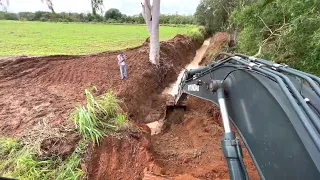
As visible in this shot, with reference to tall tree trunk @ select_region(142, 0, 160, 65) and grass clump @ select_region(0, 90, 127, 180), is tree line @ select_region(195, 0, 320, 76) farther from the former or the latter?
grass clump @ select_region(0, 90, 127, 180)

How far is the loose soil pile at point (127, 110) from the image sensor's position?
425 cm

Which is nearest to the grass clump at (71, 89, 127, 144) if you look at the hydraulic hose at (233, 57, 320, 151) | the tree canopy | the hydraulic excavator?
the hydraulic excavator

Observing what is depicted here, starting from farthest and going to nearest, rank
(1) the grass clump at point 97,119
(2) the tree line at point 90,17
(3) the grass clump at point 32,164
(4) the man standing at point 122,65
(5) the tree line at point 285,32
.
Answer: (2) the tree line at point 90,17, (4) the man standing at point 122,65, (5) the tree line at point 285,32, (1) the grass clump at point 97,119, (3) the grass clump at point 32,164

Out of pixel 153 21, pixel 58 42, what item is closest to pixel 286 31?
pixel 153 21

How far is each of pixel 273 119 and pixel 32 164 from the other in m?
3.43

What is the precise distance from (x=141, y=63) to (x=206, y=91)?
696 cm

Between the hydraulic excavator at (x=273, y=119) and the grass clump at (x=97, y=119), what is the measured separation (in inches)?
90.7

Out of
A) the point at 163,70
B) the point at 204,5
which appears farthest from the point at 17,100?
the point at 204,5

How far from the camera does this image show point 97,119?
4.79m

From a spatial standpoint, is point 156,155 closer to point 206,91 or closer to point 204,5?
point 206,91

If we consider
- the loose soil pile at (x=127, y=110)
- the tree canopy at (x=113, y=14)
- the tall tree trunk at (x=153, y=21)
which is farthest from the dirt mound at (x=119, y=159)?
the tree canopy at (x=113, y=14)

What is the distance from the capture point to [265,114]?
2.32 meters

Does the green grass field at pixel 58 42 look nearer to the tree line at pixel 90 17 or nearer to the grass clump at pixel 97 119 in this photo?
the grass clump at pixel 97 119

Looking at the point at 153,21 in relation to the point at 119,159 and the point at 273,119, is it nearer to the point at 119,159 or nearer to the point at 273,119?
the point at 119,159
